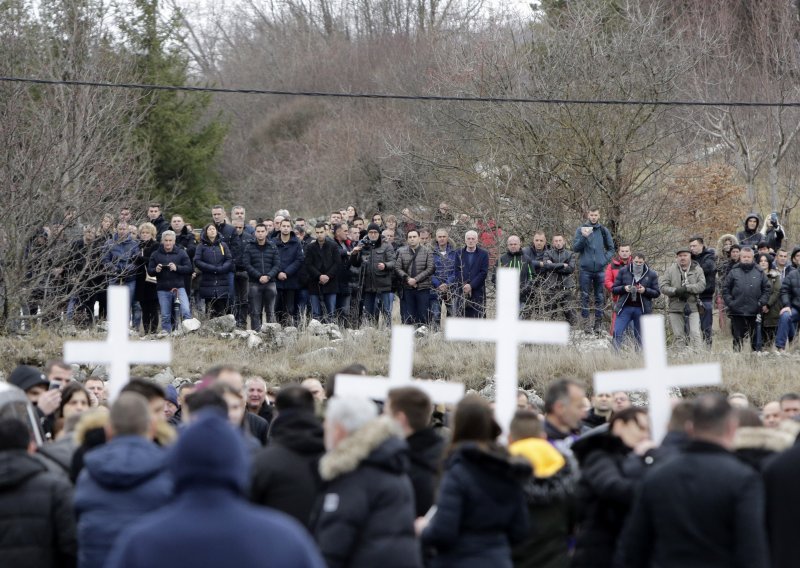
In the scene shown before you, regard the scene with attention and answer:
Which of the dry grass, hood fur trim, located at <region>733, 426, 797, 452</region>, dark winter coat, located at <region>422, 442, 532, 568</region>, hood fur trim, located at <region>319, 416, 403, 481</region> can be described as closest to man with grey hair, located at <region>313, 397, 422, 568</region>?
hood fur trim, located at <region>319, 416, 403, 481</region>

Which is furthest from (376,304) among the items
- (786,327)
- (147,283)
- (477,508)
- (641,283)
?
(477,508)

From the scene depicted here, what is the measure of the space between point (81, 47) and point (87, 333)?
944cm

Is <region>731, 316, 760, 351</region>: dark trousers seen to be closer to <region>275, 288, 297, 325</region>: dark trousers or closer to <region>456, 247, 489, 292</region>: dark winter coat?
<region>456, 247, 489, 292</region>: dark winter coat

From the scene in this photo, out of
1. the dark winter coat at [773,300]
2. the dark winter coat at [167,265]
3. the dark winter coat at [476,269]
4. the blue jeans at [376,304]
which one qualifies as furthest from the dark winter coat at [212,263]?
the dark winter coat at [773,300]

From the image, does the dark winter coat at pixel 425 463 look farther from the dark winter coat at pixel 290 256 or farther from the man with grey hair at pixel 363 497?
the dark winter coat at pixel 290 256

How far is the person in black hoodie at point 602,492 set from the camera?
6348mm

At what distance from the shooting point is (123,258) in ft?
61.3

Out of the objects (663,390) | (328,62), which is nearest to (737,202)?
(663,390)

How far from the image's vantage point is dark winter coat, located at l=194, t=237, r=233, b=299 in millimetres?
19109

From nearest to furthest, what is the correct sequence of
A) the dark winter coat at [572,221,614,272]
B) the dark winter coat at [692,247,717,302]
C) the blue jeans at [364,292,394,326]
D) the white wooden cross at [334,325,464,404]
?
the white wooden cross at [334,325,464,404] < the dark winter coat at [692,247,717,302] < the dark winter coat at [572,221,614,272] < the blue jeans at [364,292,394,326]

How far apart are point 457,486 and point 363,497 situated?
0.52 metres

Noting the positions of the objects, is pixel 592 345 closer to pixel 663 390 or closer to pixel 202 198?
pixel 663 390

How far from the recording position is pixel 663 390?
313 inches

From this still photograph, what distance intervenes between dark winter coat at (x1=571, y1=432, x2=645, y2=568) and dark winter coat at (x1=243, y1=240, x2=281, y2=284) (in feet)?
42.2
